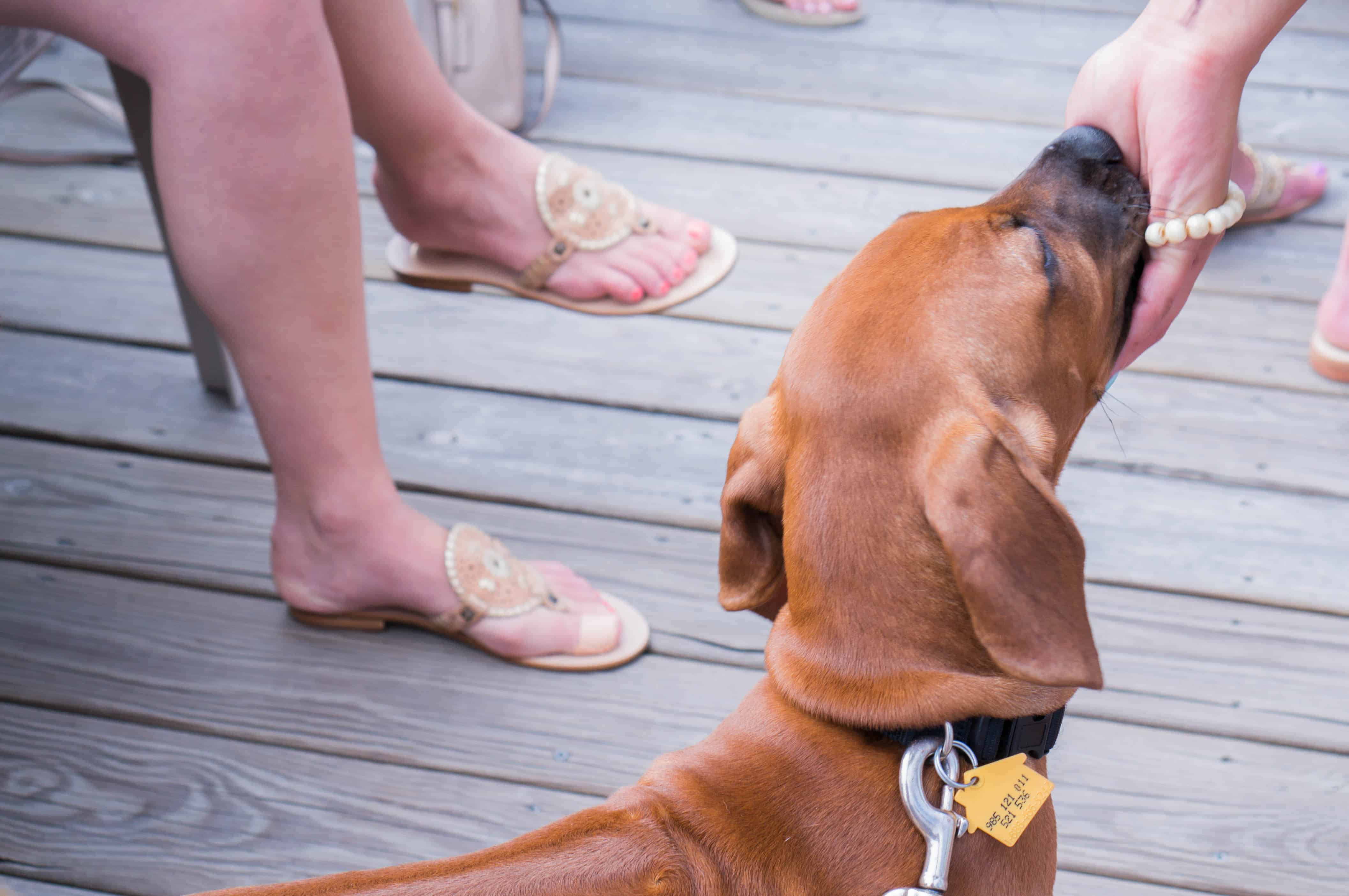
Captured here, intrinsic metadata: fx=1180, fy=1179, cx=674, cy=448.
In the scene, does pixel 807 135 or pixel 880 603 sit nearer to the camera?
pixel 880 603

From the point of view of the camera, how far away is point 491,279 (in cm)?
204

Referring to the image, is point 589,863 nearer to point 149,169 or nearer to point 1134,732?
point 1134,732

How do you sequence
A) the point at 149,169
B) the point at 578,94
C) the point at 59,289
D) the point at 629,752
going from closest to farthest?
the point at 629,752, the point at 149,169, the point at 59,289, the point at 578,94

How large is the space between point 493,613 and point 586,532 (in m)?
0.25

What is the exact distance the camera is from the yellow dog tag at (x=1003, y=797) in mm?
989

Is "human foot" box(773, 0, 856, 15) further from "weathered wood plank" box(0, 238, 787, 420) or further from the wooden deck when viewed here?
"weathered wood plank" box(0, 238, 787, 420)

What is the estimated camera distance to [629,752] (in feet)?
4.82

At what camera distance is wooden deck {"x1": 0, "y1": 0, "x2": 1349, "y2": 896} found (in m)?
1.40

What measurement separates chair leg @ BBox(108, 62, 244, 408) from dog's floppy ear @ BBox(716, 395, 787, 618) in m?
0.84

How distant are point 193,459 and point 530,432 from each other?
1.73 ft

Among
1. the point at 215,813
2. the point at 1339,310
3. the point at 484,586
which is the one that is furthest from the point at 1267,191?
the point at 215,813

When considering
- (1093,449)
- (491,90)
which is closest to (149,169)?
(491,90)

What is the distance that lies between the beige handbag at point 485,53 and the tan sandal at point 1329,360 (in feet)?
5.13

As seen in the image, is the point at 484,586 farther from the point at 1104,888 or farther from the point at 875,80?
the point at 875,80
